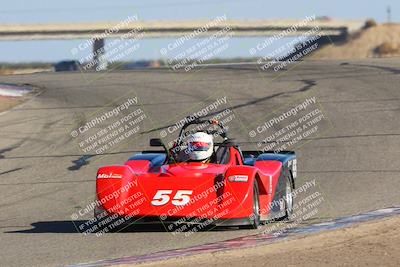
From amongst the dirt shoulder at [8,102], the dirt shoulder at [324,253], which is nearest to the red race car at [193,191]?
the dirt shoulder at [324,253]

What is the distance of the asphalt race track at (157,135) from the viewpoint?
10834 millimetres

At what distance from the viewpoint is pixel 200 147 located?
1199 centimetres

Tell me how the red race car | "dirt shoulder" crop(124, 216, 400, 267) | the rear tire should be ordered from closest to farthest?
"dirt shoulder" crop(124, 216, 400, 267) < the red race car < the rear tire

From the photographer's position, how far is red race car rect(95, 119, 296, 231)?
11.1 m

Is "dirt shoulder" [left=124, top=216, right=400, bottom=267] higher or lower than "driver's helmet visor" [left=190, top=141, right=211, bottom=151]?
lower

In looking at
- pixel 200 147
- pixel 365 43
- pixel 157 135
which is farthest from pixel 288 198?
pixel 365 43

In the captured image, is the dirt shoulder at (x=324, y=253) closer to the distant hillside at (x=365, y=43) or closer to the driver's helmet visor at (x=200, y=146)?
the driver's helmet visor at (x=200, y=146)

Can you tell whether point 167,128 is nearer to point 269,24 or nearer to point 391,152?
point 391,152

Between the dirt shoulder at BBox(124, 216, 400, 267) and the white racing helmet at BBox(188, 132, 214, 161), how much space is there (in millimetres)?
2535

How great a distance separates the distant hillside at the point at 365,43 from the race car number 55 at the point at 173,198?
64924 mm

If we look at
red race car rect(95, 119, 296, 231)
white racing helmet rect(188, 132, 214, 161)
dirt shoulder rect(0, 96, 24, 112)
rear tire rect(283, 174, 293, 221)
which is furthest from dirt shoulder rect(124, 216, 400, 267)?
dirt shoulder rect(0, 96, 24, 112)

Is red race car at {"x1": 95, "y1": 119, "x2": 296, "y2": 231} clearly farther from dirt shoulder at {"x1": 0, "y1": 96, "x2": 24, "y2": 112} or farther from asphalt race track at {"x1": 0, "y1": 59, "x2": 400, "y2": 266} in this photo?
dirt shoulder at {"x1": 0, "y1": 96, "x2": 24, "y2": 112}

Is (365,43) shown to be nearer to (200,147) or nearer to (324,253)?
(200,147)

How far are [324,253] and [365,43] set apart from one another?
7351cm
